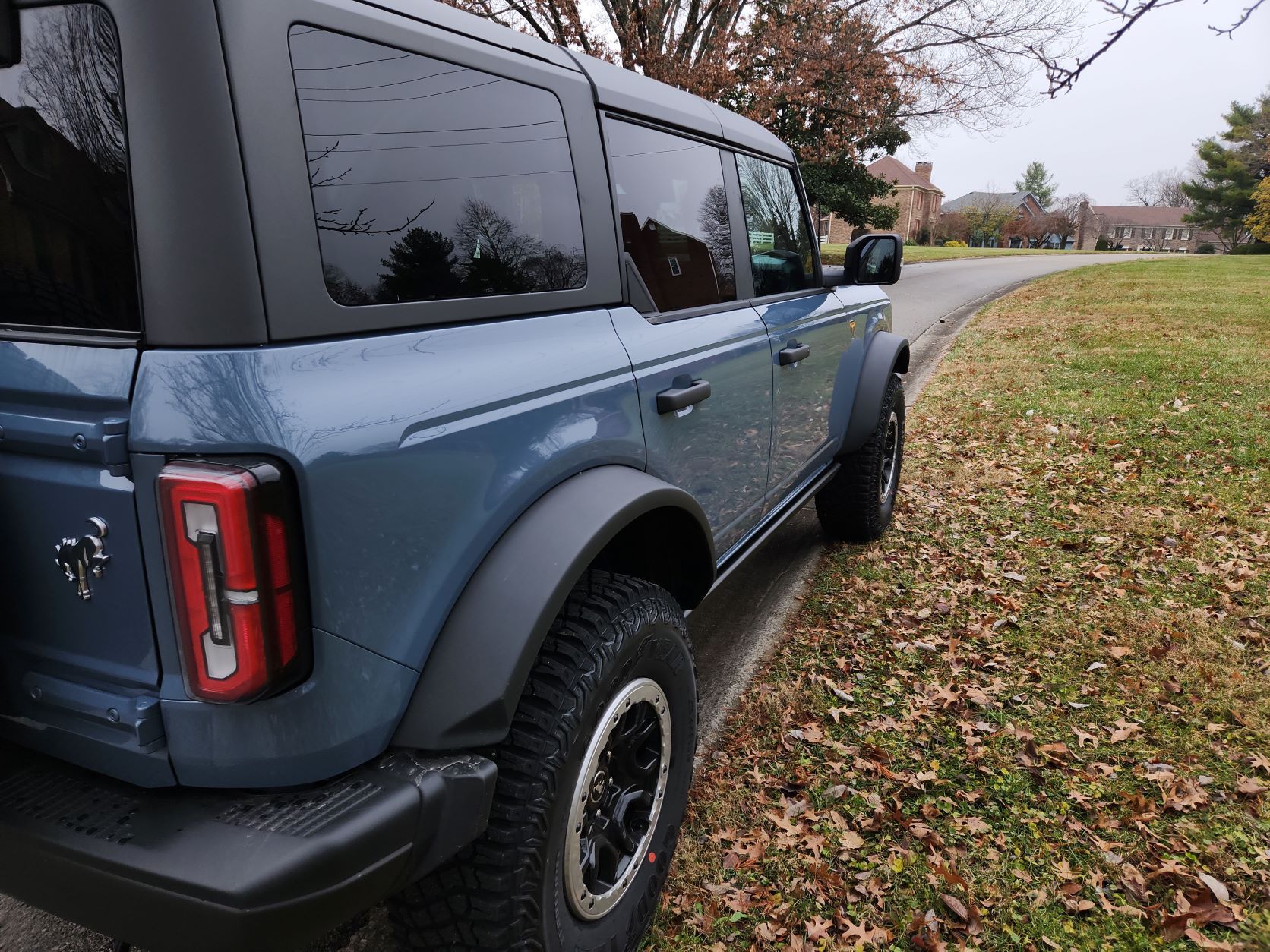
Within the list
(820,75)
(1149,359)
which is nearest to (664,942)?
(1149,359)

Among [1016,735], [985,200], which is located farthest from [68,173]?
[985,200]

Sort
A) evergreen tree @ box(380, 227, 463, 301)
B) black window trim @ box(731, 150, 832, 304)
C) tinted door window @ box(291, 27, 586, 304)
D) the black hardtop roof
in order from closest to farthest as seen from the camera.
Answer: tinted door window @ box(291, 27, 586, 304) → evergreen tree @ box(380, 227, 463, 301) → the black hardtop roof → black window trim @ box(731, 150, 832, 304)

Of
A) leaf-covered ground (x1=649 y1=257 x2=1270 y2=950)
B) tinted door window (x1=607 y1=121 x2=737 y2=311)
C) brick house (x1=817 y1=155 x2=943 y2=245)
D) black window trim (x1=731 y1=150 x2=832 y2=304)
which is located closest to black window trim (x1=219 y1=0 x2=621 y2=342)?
tinted door window (x1=607 y1=121 x2=737 y2=311)

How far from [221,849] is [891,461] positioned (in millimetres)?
4473

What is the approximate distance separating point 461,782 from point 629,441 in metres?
0.94

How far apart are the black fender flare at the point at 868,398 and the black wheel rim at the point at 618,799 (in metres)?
2.39

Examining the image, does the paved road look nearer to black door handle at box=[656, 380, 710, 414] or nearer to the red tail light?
the red tail light

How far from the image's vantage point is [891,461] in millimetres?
5117

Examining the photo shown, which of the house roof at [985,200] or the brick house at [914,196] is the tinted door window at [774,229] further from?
the house roof at [985,200]

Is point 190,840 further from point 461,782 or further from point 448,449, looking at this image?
point 448,449

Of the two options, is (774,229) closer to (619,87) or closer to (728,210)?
(728,210)

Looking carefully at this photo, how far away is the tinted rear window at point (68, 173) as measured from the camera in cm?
134

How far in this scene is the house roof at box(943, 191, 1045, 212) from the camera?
9783 centimetres

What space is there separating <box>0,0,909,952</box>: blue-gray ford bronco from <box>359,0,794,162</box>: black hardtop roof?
0.03 metres
